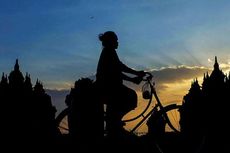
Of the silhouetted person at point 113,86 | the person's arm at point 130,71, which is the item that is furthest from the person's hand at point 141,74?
the silhouetted person at point 113,86

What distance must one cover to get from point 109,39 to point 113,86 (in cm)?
133

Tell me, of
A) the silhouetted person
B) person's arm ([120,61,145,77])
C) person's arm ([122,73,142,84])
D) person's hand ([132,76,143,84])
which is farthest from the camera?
person's hand ([132,76,143,84])

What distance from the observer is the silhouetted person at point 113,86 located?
14867mm

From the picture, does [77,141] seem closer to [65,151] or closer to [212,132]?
[65,151]

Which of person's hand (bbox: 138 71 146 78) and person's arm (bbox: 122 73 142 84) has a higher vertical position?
person's hand (bbox: 138 71 146 78)

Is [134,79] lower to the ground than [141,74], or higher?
lower

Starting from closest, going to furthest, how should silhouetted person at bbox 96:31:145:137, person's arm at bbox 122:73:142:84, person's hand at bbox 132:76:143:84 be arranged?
silhouetted person at bbox 96:31:145:137
person's arm at bbox 122:73:142:84
person's hand at bbox 132:76:143:84

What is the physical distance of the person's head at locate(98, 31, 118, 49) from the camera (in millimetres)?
15117

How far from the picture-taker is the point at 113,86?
14.9m

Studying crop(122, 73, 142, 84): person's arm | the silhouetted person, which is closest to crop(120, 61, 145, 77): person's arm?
the silhouetted person

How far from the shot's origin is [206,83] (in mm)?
149125

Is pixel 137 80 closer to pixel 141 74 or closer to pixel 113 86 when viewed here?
pixel 141 74

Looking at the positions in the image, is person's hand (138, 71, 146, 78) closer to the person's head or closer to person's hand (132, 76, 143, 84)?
person's hand (132, 76, 143, 84)

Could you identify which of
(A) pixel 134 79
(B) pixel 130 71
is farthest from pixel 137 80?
(B) pixel 130 71
